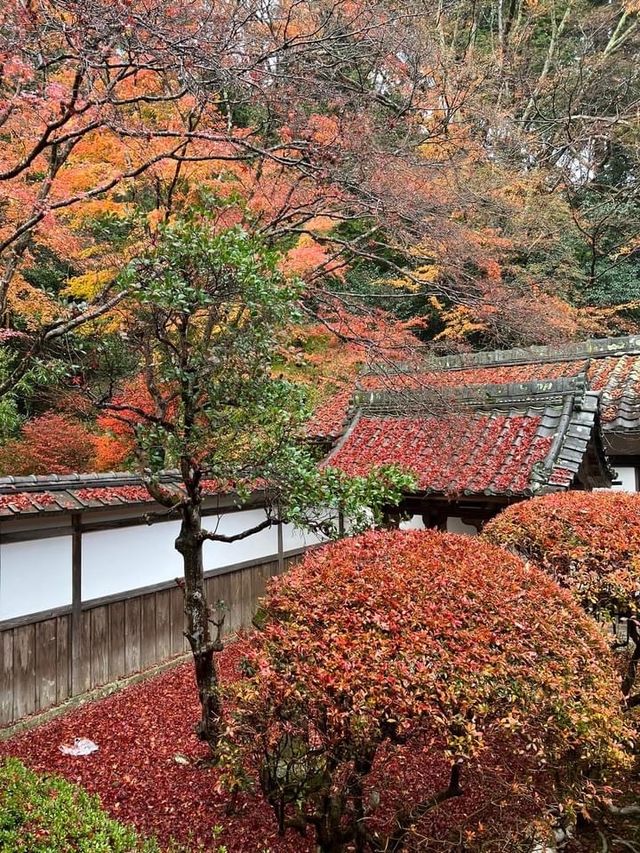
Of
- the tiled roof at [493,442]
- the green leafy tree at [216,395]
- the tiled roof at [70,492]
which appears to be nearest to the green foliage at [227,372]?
the green leafy tree at [216,395]

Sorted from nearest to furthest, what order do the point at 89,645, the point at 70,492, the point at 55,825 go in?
1. the point at 55,825
2. the point at 70,492
3. the point at 89,645

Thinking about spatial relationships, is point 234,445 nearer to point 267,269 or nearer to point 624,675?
point 267,269

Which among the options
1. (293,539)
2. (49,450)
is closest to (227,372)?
(293,539)

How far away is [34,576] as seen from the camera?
6.33 m

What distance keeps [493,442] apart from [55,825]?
6342mm

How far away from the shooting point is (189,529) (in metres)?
4.81

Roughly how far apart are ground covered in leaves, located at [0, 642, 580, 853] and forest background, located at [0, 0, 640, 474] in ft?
9.32

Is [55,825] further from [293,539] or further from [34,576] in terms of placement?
[293,539]

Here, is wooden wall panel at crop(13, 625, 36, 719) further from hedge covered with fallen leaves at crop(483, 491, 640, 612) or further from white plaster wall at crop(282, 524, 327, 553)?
hedge covered with fallen leaves at crop(483, 491, 640, 612)

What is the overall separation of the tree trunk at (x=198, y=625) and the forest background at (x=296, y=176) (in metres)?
1.01

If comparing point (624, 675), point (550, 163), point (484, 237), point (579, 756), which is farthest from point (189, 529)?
point (550, 163)

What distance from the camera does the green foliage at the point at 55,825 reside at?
2791 mm

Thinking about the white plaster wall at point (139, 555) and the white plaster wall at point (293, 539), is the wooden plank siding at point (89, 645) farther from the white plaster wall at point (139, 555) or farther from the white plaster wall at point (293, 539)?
the white plaster wall at point (293, 539)

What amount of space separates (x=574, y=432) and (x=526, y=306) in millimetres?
2658
